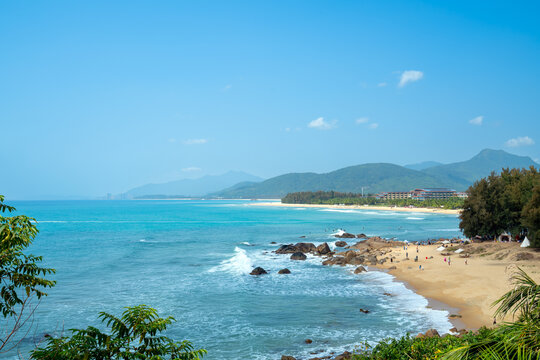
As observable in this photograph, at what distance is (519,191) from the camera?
54.9 m

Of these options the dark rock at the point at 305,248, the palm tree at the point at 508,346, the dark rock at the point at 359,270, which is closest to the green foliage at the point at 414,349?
the palm tree at the point at 508,346

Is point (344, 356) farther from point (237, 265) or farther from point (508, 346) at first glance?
point (237, 265)

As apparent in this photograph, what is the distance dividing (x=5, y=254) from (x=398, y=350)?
1426cm

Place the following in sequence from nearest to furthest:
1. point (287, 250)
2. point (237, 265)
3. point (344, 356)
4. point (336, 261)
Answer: point (344, 356) → point (237, 265) → point (336, 261) → point (287, 250)

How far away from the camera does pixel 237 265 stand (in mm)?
52062

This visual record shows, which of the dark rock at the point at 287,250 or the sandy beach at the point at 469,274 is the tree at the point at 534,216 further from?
the dark rock at the point at 287,250

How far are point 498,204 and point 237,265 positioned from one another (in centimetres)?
4032

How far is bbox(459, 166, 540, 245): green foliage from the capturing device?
181 feet

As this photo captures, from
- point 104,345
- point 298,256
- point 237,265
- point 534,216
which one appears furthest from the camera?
point 298,256

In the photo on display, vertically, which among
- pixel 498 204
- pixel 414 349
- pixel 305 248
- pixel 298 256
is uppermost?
pixel 498 204

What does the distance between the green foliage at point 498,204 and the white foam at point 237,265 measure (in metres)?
35.1

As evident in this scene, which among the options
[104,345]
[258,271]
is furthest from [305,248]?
[104,345]

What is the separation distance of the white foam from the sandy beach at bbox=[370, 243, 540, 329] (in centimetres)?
1721

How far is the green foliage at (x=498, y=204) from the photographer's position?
55219 millimetres
